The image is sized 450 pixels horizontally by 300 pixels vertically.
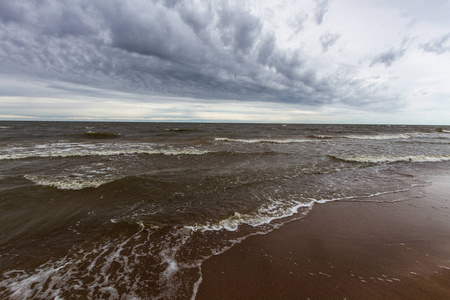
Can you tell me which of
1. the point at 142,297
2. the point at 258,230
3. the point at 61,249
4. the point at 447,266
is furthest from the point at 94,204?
the point at 447,266

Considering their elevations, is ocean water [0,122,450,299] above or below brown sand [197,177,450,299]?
below

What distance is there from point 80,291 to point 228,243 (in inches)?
103

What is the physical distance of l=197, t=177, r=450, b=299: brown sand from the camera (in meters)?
3.01

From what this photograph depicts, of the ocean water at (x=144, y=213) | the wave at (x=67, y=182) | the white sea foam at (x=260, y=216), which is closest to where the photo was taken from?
the ocean water at (x=144, y=213)

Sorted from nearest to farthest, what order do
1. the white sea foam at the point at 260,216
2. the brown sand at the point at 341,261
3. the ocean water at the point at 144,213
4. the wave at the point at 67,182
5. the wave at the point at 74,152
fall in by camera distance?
the brown sand at the point at 341,261 → the ocean water at the point at 144,213 → the white sea foam at the point at 260,216 → the wave at the point at 67,182 → the wave at the point at 74,152

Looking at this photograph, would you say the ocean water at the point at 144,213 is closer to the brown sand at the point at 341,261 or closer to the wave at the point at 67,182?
the wave at the point at 67,182

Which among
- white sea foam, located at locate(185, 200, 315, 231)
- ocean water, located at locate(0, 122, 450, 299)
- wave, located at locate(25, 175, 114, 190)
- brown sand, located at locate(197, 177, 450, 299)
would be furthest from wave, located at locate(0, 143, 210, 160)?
brown sand, located at locate(197, 177, 450, 299)

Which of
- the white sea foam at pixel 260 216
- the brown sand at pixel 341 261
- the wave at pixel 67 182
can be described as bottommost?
the wave at pixel 67 182

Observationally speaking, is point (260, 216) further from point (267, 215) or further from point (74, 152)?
point (74, 152)

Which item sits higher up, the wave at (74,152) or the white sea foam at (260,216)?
the white sea foam at (260,216)

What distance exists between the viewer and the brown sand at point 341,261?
3006 millimetres

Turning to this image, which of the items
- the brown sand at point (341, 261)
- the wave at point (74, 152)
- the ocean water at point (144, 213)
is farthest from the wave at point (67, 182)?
the brown sand at point (341, 261)

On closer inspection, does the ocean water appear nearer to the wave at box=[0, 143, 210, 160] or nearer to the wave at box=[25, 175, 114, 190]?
the wave at box=[25, 175, 114, 190]

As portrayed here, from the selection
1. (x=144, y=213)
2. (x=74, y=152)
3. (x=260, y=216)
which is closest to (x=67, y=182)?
(x=144, y=213)
